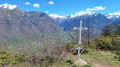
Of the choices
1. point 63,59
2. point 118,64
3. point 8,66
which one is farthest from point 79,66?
point 8,66

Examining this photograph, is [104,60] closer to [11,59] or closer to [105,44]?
[105,44]

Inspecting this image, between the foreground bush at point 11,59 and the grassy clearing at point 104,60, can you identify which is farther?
the grassy clearing at point 104,60

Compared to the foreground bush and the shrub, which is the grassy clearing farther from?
the foreground bush

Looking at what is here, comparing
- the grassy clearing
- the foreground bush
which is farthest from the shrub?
the foreground bush

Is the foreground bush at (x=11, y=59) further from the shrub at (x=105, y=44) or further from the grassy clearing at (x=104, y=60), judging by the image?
the shrub at (x=105, y=44)

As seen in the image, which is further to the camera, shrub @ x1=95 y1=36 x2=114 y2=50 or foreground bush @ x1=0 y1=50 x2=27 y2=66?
shrub @ x1=95 y1=36 x2=114 y2=50

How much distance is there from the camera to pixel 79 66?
672cm

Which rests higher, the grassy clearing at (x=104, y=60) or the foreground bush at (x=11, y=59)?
the foreground bush at (x=11, y=59)

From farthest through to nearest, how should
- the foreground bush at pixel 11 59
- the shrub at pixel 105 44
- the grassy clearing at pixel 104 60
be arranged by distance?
the shrub at pixel 105 44 → the grassy clearing at pixel 104 60 → the foreground bush at pixel 11 59

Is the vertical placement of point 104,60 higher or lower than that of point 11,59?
lower

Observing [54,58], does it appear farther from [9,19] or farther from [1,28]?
[9,19]

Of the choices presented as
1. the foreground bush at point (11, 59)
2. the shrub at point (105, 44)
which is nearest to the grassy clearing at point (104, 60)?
the shrub at point (105, 44)

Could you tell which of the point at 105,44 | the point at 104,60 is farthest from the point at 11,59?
the point at 105,44

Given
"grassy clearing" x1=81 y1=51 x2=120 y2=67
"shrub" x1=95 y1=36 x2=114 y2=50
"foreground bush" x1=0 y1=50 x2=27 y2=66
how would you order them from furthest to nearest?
"shrub" x1=95 y1=36 x2=114 y2=50 → "grassy clearing" x1=81 y1=51 x2=120 y2=67 → "foreground bush" x1=0 y1=50 x2=27 y2=66
